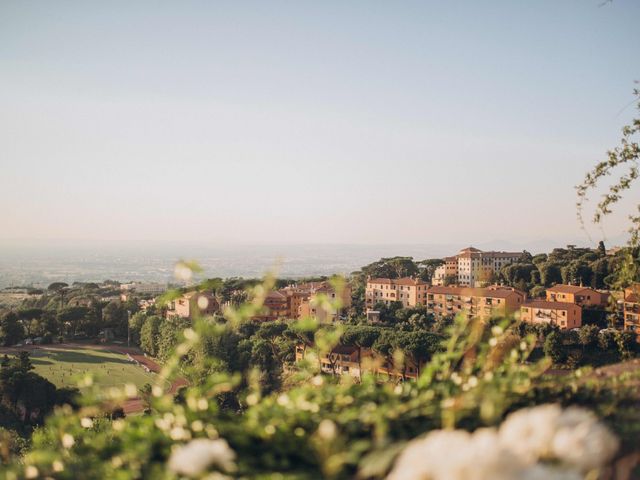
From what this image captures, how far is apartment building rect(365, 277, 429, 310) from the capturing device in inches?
1361

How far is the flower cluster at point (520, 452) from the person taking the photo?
97 cm

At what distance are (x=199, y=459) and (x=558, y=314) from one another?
89.6ft

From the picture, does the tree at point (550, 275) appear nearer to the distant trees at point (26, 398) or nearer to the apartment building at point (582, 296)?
the apartment building at point (582, 296)

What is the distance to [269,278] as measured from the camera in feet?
5.83

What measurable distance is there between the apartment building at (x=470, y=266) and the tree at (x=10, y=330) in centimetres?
2637

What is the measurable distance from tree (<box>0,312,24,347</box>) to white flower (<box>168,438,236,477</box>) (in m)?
36.0

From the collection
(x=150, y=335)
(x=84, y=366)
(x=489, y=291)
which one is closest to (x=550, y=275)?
(x=489, y=291)

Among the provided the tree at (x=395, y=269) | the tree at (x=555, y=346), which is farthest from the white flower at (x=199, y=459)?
the tree at (x=395, y=269)

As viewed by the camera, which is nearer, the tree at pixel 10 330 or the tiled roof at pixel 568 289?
the tiled roof at pixel 568 289

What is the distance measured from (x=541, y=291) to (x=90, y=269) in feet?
241

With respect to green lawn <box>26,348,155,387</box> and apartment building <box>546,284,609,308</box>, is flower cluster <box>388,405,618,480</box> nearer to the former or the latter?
green lawn <box>26,348,155,387</box>

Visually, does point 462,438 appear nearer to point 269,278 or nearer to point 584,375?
point 269,278

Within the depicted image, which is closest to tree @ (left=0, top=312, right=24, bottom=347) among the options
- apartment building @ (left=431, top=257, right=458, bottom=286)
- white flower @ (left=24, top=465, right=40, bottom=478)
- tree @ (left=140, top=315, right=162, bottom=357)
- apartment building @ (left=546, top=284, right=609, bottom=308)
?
tree @ (left=140, top=315, right=162, bottom=357)

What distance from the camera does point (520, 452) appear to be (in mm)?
1065
